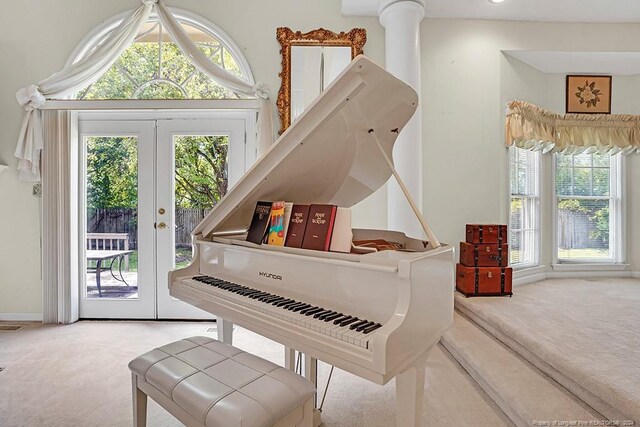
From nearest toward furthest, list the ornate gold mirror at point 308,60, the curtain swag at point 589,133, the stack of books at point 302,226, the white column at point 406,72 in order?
the stack of books at point 302,226 → the white column at point 406,72 → the ornate gold mirror at point 308,60 → the curtain swag at point 589,133

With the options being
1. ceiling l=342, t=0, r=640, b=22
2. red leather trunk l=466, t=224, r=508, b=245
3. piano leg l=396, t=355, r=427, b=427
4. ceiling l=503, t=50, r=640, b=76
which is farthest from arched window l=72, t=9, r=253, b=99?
piano leg l=396, t=355, r=427, b=427

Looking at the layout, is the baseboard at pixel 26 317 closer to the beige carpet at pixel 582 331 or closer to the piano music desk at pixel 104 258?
the piano music desk at pixel 104 258

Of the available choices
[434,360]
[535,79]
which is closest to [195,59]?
[434,360]

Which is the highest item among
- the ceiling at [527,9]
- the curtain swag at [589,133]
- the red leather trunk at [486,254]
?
the ceiling at [527,9]

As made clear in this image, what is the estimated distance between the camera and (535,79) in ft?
13.5

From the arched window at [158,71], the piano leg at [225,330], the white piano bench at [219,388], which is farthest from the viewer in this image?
the arched window at [158,71]

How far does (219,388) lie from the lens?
1219 mm

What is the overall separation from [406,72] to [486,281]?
6.84 ft

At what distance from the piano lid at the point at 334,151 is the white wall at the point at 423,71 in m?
1.77

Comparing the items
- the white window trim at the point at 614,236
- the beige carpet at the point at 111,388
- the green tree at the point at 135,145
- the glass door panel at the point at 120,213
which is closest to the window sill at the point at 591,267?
the white window trim at the point at 614,236

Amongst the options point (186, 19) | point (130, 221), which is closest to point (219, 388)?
point (130, 221)

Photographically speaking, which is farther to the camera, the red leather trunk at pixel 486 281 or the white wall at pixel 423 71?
the white wall at pixel 423 71

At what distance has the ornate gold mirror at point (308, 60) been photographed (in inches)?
137

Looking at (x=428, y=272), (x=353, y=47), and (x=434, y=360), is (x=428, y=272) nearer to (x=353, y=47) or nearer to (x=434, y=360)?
(x=434, y=360)
